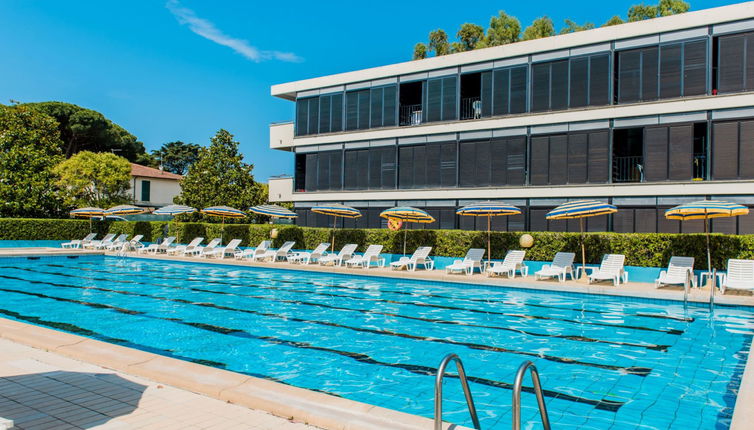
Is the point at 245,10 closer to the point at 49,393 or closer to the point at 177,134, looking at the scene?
the point at 49,393

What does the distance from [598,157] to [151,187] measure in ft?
139

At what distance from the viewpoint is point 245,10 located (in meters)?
40.4

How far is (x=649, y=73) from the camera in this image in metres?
20.2

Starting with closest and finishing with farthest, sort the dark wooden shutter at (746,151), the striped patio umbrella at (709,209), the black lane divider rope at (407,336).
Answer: the black lane divider rope at (407,336) → the striped patio umbrella at (709,209) → the dark wooden shutter at (746,151)

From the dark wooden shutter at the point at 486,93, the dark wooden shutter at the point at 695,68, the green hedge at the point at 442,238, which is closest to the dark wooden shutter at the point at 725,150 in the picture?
the dark wooden shutter at the point at 695,68

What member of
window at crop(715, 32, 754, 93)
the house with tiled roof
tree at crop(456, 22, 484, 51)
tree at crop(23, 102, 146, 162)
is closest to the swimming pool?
window at crop(715, 32, 754, 93)

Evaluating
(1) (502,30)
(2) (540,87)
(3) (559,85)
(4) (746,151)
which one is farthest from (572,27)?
(4) (746,151)

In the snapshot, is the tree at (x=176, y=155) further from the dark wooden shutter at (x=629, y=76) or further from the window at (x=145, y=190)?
the dark wooden shutter at (x=629, y=76)

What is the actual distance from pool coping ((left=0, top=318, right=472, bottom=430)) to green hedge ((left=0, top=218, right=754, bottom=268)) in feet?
50.5

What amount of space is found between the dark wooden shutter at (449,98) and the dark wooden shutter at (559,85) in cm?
460

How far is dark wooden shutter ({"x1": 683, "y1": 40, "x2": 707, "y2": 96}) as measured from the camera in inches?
755

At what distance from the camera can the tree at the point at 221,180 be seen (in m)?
35.3

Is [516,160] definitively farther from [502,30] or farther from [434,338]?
[502,30]

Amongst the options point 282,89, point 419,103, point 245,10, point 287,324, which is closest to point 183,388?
point 287,324
